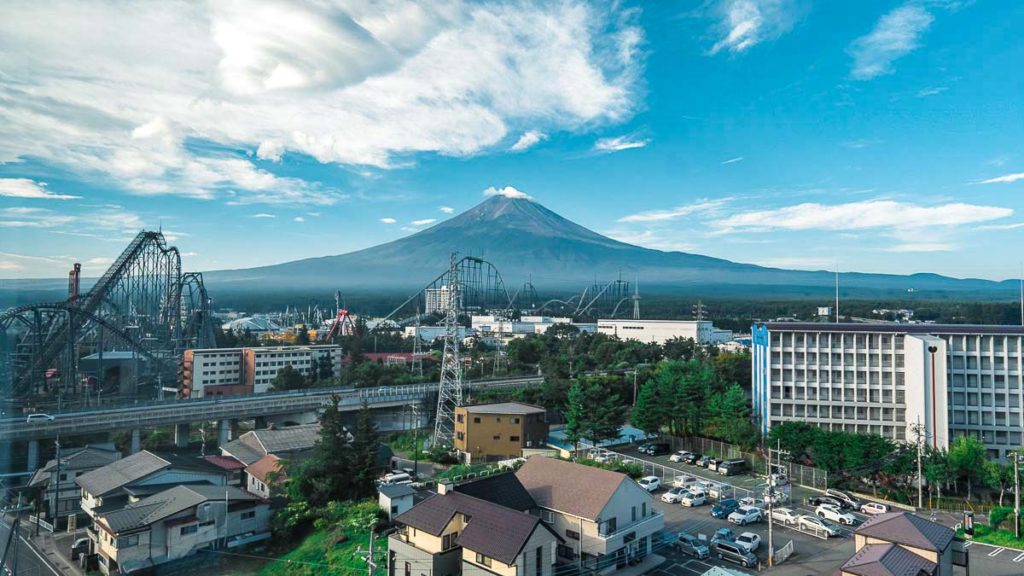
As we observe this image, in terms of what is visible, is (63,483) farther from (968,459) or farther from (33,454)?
(968,459)

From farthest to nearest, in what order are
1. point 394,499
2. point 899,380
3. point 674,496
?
1. point 899,380
2. point 674,496
3. point 394,499

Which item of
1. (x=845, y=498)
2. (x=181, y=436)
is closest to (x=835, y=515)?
(x=845, y=498)

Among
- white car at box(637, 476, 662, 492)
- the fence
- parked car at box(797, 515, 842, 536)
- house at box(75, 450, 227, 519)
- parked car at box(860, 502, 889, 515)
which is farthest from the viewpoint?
the fence

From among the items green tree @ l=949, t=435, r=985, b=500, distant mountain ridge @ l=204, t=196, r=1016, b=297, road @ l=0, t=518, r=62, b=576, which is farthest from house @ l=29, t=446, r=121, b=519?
distant mountain ridge @ l=204, t=196, r=1016, b=297

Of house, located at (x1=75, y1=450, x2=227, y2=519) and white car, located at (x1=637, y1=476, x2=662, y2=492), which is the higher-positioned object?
house, located at (x1=75, y1=450, x2=227, y2=519)

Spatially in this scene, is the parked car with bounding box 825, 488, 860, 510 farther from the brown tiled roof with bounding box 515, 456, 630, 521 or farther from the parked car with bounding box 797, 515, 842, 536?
the brown tiled roof with bounding box 515, 456, 630, 521

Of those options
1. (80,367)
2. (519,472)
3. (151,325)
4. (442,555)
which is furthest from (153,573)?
(151,325)
